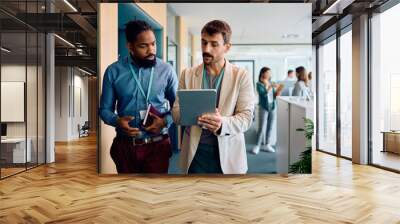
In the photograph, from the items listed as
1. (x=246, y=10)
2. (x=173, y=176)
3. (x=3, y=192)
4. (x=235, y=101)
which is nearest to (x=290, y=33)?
(x=246, y=10)

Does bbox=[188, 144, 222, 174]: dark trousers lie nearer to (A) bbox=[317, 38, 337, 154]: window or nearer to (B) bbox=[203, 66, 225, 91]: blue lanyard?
(B) bbox=[203, 66, 225, 91]: blue lanyard

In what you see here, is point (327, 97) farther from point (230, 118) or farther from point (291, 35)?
point (230, 118)

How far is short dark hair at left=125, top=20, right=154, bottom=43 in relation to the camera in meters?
5.88

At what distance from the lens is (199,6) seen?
19.5 feet

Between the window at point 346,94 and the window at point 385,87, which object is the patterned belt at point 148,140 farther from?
the window at point 346,94

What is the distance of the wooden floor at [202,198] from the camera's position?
12.6 feet

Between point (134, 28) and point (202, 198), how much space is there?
2.77 metres

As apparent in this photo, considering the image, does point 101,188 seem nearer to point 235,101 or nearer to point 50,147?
point 235,101

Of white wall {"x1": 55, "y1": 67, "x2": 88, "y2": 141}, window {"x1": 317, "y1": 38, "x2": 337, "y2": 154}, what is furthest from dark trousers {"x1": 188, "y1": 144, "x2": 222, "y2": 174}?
white wall {"x1": 55, "y1": 67, "x2": 88, "y2": 141}

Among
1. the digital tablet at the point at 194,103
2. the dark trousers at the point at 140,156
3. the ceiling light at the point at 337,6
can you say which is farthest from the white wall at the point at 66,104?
the ceiling light at the point at 337,6

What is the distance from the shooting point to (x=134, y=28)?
5.91 meters

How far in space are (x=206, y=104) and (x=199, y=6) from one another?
1.55 m

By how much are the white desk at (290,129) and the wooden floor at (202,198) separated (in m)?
0.32

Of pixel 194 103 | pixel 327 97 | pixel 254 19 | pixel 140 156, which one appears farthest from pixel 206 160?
pixel 327 97
